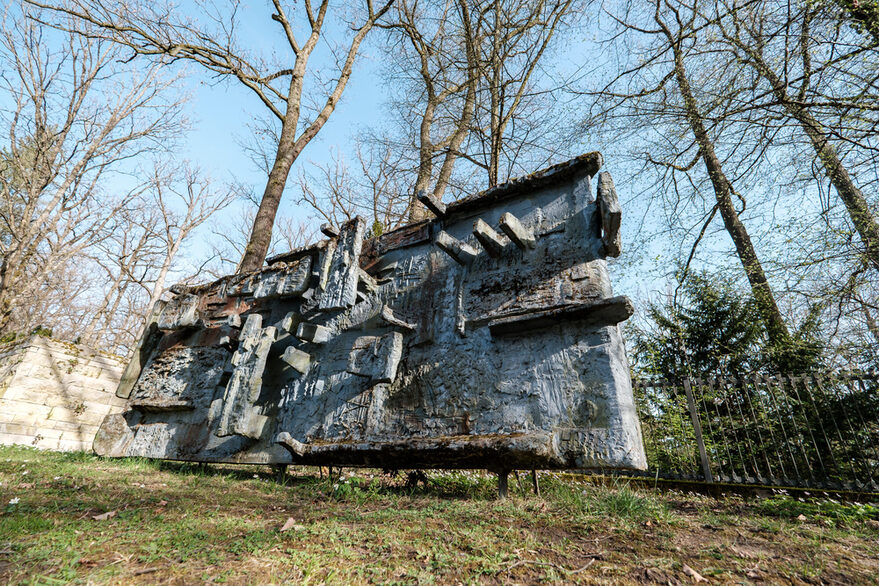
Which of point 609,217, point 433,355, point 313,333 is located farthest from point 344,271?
point 609,217

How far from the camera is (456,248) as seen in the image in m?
4.31

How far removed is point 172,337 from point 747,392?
9.02 metres

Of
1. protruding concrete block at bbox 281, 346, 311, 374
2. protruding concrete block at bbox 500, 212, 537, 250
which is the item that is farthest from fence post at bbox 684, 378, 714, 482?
protruding concrete block at bbox 281, 346, 311, 374

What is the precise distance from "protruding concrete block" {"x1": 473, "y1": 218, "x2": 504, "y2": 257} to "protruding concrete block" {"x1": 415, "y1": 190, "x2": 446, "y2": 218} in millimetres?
733

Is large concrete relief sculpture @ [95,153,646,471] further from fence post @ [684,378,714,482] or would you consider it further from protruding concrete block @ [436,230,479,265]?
fence post @ [684,378,714,482]

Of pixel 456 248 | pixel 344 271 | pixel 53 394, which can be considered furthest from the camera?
pixel 53 394

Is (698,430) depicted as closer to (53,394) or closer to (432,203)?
(432,203)

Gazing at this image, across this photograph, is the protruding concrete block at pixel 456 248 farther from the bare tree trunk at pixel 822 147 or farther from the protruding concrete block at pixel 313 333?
the bare tree trunk at pixel 822 147

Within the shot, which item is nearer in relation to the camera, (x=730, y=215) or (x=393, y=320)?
(x=393, y=320)

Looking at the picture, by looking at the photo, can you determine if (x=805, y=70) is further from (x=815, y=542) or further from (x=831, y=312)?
(x=815, y=542)

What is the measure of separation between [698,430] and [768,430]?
1060 mm

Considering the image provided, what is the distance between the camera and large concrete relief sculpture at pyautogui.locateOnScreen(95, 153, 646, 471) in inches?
130

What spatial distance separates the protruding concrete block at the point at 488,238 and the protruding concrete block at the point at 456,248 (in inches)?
6.7

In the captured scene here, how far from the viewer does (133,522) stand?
7.59 feet
